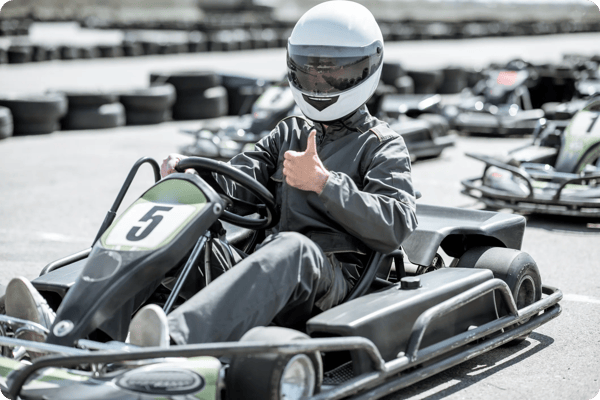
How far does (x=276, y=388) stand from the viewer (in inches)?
83.0

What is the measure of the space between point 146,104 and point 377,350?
8.21 m

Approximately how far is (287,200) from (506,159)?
3434mm

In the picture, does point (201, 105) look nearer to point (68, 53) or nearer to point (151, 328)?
point (68, 53)

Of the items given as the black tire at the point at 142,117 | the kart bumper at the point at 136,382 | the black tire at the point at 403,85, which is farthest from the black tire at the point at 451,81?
the kart bumper at the point at 136,382

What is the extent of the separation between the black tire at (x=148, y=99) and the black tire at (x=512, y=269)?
24.3ft

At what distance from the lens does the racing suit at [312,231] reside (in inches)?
89.7

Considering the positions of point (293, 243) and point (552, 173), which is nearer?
point (293, 243)

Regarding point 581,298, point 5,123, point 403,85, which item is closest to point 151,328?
point 581,298

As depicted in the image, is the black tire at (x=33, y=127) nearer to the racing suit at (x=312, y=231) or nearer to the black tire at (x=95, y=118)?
the black tire at (x=95, y=118)

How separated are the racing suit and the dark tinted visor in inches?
5.3

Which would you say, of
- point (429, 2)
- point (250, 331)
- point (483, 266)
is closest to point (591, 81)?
point (483, 266)

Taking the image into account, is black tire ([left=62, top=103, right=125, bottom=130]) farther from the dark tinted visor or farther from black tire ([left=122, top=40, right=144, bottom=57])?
black tire ([left=122, top=40, right=144, bottom=57])

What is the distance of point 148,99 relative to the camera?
10.1 m

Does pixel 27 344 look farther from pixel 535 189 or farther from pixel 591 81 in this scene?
pixel 591 81
